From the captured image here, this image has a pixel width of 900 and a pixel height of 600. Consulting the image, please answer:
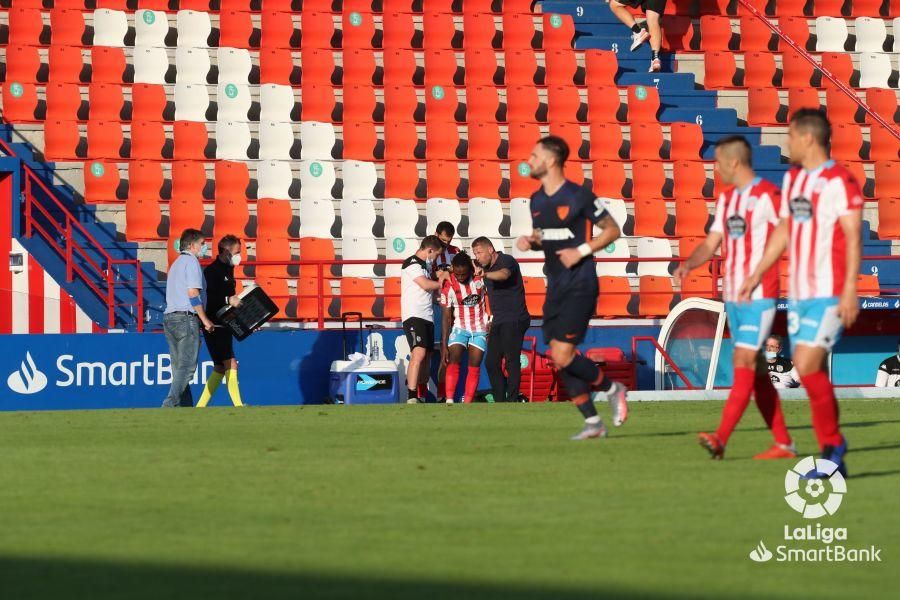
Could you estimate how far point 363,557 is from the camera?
580 centimetres

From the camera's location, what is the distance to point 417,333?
17.8 meters

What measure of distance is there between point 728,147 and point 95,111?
14751mm

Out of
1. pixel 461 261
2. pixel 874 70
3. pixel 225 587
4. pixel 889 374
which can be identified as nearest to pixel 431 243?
pixel 461 261

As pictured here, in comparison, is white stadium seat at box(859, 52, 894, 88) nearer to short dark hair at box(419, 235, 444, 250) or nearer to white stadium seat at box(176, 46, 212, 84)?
white stadium seat at box(176, 46, 212, 84)

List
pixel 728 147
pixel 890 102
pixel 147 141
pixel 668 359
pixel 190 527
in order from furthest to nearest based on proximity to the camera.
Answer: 1. pixel 890 102
2. pixel 147 141
3. pixel 668 359
4. pixel 728 147
5. pixel 190 527

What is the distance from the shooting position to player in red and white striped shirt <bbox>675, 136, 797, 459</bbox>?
353 inches

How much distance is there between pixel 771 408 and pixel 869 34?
64.3 feet

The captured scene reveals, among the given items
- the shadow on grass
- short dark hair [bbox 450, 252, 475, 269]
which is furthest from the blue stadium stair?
the shadow on grass

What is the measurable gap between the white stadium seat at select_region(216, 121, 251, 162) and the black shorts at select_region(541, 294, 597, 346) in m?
12.6

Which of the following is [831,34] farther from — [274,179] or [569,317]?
[569,317]

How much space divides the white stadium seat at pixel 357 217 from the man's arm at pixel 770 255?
13.1 meters

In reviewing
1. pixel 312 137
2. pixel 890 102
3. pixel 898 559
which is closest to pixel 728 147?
pixel 898 559

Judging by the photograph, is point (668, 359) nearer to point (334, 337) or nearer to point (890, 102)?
point (334, 337)

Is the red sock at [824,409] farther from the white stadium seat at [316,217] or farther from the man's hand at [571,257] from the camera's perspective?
the white stadium seat at [316,217]
